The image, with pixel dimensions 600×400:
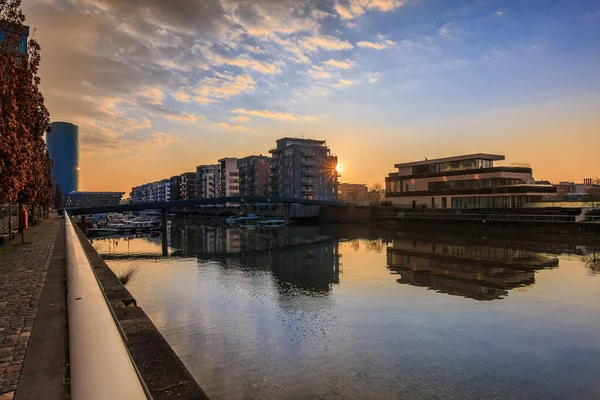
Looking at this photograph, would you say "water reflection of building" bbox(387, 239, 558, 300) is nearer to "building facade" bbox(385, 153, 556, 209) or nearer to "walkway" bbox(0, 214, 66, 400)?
"walkway" bbox(0, 214, 66, 400)

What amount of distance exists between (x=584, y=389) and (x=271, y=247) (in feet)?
133

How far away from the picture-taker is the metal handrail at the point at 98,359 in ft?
11.8

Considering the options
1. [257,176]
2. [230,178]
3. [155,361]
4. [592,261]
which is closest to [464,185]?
[592,261]

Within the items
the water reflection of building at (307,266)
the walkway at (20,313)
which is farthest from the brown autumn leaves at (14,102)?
the water reflection of building at (307,266)

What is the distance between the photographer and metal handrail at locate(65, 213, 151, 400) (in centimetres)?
359

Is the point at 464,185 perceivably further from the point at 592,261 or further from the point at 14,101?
the point at 14,101

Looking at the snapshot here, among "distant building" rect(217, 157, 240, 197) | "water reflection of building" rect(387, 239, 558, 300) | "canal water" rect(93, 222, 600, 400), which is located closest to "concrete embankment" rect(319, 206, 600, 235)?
"water reflection of building" rect(387, 239, 558, 300)

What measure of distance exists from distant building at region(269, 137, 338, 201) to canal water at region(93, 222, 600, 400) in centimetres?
9422

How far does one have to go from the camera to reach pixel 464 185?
255 ft

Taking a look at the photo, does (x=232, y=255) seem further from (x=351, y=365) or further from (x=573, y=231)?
(x=573, y=231)

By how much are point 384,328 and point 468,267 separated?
18.4 m

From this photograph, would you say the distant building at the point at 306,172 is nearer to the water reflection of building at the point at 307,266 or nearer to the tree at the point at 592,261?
the water reflection of building at the point at 307,266

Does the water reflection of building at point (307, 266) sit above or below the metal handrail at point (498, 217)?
below

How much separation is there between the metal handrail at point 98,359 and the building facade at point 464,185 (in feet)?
250
